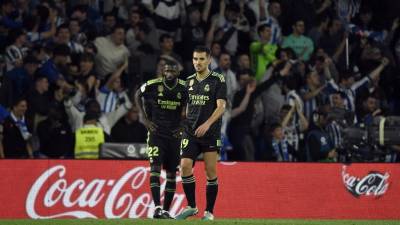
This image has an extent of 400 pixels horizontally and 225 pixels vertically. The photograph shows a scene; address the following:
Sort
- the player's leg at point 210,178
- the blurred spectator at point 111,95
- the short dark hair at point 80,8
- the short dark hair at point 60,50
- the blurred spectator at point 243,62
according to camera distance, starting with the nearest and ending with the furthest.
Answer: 1. the player's leg at point 210,178
2. the blurred spectator at point 111,95
3. the short dark hair at point 60,50
4. the short dark hair at point 80,8
5. the blurred spectator at point 243,62

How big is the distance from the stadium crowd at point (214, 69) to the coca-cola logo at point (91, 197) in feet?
5.97

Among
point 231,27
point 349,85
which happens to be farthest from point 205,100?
point 349,85

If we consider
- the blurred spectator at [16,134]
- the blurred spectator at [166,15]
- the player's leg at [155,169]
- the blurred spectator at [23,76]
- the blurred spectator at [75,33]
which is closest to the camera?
the player's leg at [155,169]

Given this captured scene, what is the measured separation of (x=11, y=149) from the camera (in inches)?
750

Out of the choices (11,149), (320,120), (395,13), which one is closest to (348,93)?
(320,120)

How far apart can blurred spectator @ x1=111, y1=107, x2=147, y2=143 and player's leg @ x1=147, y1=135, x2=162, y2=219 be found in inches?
188

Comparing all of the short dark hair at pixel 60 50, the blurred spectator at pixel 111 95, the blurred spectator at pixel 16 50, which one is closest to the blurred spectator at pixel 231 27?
the blurred spectator at pixel 111 95

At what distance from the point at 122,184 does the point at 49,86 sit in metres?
3.38

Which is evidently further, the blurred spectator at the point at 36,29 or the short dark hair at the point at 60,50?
the blurred spectator at the point at 36,29

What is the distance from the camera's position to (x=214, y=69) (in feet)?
71.2

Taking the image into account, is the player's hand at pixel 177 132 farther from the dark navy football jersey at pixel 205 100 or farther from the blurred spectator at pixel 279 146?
the blurred spectator at pixel 279 146

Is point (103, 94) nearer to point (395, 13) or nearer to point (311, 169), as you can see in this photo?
point (311, 169)

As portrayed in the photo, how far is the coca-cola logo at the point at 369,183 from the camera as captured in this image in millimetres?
18422

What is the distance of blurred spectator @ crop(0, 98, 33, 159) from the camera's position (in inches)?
750
